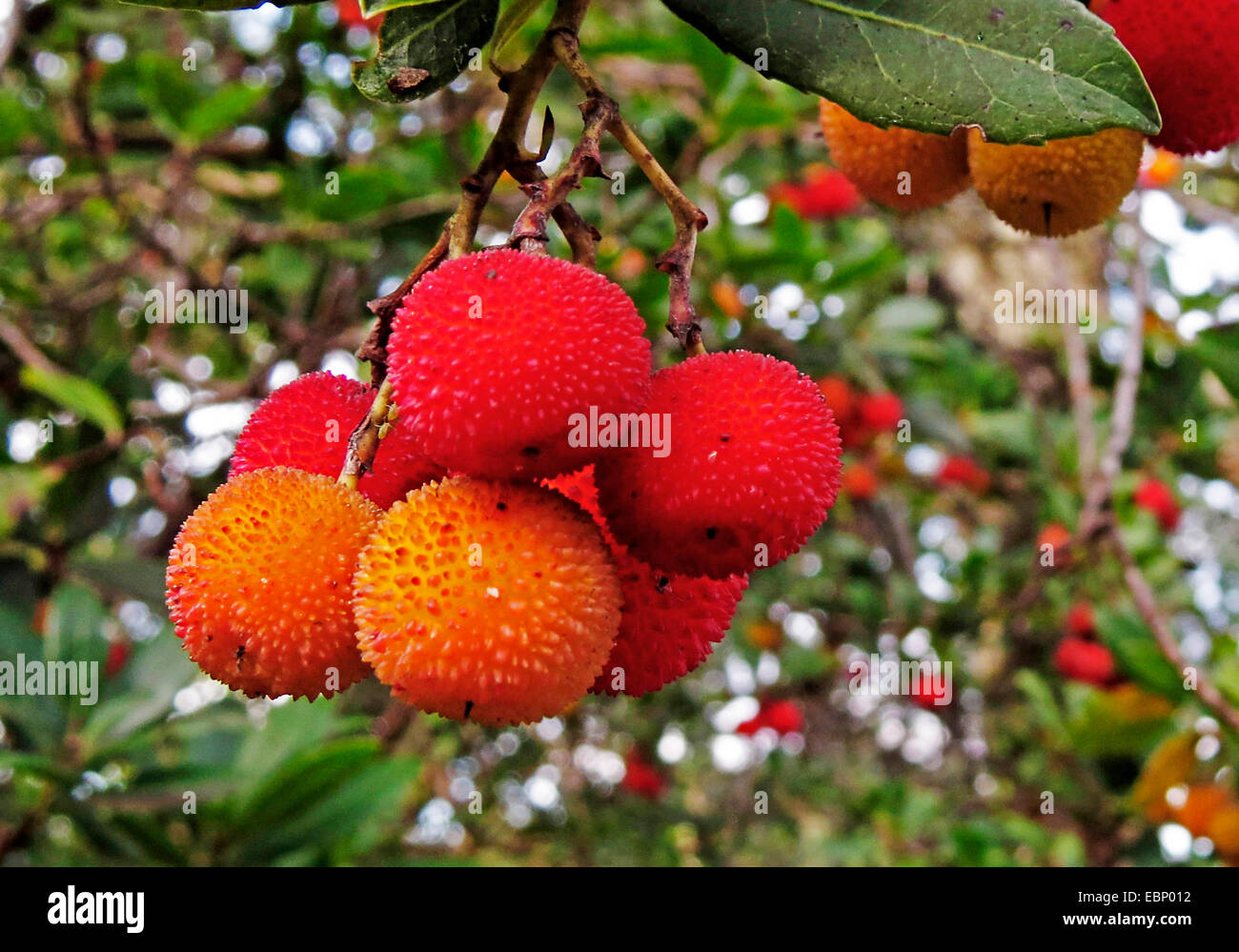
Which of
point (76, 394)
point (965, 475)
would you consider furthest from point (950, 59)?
point (965, 475)

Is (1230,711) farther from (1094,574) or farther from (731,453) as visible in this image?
(731,453)

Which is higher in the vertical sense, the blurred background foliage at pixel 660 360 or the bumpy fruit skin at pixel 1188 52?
the bumpy fruit skin at pixel 1188 52

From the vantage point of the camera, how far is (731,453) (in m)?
0.61

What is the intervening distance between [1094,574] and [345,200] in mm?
1678

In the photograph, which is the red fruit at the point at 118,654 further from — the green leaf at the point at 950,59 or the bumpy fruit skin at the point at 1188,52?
the bumpy fruit skin at the point at 1188,52

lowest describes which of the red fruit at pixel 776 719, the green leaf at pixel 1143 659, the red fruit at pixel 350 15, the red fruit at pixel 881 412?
the red fruit at pixel 776 719

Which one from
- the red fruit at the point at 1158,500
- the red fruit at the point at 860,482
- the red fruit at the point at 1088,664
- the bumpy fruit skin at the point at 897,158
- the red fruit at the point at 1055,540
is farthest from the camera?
the red fruit at the point at 860,482

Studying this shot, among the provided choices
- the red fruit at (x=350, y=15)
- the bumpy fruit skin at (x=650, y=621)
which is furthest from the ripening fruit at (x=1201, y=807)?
the red fruit at (x=350, y=15)

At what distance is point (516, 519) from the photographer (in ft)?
1.94

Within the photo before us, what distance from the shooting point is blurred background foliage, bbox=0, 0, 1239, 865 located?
1.60 meters

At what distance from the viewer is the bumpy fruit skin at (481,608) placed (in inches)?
22.4

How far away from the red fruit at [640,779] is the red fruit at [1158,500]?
1.54 metres

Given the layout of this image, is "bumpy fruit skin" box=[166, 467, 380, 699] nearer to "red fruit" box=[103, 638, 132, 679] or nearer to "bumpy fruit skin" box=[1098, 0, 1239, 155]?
"bumpy fruit skin" box=[1098, 0, 1239, 155]

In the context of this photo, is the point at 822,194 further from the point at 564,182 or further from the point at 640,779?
the point at 564,182
